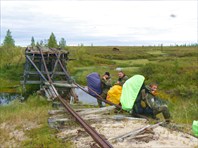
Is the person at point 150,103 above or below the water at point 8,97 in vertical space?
above

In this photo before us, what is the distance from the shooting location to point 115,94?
11.2 meters

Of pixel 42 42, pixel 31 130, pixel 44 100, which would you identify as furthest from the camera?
pixel 42 42

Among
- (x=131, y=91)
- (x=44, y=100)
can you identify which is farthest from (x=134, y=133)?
(x=44, y=100)

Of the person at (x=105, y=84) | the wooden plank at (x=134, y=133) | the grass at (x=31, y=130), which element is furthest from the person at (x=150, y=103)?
the person at (x=105, y=84)

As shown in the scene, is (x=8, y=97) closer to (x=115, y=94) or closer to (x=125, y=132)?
(x=115, y=94)

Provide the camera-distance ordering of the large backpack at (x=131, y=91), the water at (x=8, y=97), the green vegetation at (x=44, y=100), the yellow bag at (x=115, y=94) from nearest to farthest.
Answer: the green vegetation at (x=44, y=100), the large backpack at (x=131, y=91), the yellow bag at (x=115, y=94), the water at (x=8, y=97)

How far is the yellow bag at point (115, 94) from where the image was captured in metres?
10.9

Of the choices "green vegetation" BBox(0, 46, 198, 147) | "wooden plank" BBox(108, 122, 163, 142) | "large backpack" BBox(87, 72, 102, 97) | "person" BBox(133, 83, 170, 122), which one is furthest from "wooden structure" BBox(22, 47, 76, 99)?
"wooden plank" BBox(108, 122, 163, 142)

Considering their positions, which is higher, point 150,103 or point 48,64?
point 48,64

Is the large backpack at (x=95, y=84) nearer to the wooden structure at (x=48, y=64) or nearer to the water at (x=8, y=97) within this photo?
the wooden structure at (x=48, y=64)

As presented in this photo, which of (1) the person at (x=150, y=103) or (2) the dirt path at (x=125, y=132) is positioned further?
(1) the person at (x=150, y=103)

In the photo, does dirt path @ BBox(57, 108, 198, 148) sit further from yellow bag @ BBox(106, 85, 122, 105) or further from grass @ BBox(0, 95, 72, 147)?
yellow bag @ BBox(106, 85, 122, 105)

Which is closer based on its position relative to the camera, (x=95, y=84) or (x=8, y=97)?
(x=95, y=84)

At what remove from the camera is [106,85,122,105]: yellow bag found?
1093 cm
